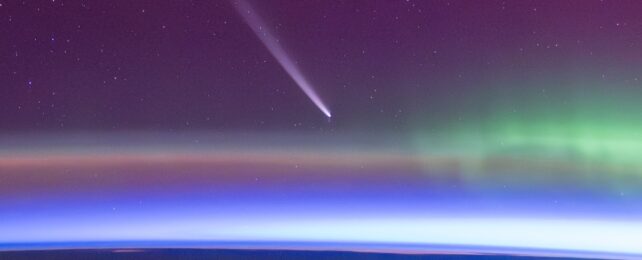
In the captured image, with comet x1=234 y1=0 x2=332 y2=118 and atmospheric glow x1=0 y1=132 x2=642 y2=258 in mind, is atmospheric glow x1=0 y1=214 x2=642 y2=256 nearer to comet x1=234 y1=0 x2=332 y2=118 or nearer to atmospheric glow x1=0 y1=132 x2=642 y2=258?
atmospheric glow x1=0 y1=132 x2=642 y2=258

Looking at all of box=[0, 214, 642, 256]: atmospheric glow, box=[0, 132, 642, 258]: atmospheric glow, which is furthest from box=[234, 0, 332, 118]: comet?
box=[0, 214, 642, 256]: atmospheric glow

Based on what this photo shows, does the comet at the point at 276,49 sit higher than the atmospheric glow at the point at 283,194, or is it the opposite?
the comet at the point at 276,49

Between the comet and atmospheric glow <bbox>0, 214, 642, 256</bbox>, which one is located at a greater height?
the comet

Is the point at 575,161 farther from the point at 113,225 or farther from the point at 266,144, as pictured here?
the point at 113,225

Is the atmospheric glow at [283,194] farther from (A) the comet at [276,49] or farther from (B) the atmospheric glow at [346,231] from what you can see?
(A) the comet at [276,49]

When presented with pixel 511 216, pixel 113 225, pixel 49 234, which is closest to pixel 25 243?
pixel 49 234

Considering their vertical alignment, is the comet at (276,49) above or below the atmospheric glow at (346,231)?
above

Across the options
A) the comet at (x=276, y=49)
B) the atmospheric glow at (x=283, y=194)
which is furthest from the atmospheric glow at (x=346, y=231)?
the comet at (x=276, y=49)

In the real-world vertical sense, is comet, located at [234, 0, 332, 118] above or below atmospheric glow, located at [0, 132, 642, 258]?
above
